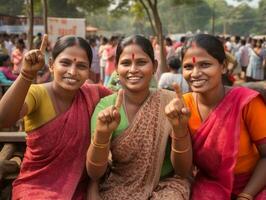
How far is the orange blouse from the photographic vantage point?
2.51m

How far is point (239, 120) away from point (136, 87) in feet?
2.14

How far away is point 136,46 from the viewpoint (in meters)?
2.58

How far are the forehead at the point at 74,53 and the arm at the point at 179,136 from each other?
2.09 ft

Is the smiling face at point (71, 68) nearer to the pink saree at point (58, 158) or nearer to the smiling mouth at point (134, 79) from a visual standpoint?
the pink saree at point (58, 158)

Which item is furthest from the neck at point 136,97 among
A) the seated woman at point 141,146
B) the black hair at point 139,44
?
the black hair at point 139,44

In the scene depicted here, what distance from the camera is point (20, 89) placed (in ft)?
7.70

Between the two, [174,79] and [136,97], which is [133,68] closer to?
[136,97]

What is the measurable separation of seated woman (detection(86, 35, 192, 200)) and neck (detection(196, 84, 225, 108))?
26cm

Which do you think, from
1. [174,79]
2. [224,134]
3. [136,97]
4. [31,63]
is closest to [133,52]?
[136,97]

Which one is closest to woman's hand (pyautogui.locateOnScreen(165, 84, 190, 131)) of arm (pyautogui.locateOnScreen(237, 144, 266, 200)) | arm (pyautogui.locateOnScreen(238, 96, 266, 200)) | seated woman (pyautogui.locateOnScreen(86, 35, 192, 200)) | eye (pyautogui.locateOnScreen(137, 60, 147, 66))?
seated woman (pyautogui.locateOnScreen(86, 35, 192, 200))

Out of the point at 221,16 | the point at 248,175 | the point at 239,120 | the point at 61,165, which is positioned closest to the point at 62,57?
the point at 61,165

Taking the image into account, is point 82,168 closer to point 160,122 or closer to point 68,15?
point 160,122

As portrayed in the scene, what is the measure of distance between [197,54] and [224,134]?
508mm

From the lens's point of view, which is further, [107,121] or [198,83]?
[198,83]
